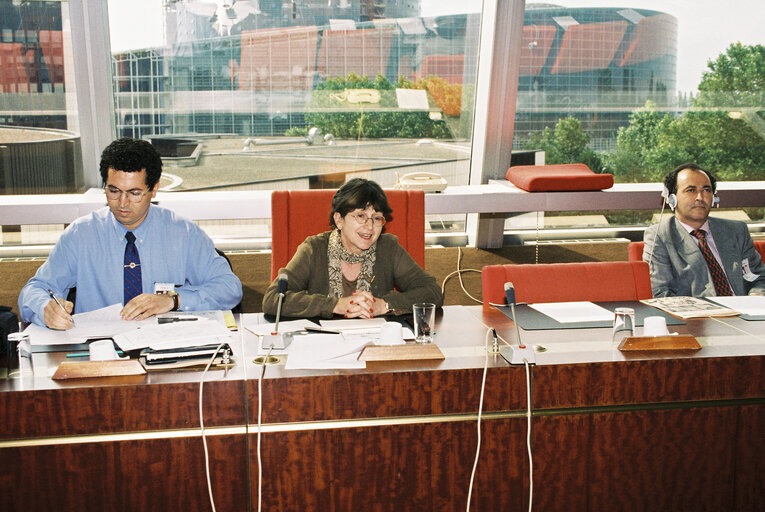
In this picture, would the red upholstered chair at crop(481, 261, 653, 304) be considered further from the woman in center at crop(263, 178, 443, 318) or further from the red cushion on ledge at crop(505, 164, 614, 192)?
the red cushion on ledge at crop(505, 164, 614, 192)

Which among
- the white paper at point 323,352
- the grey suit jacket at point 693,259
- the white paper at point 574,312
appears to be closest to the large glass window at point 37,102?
the white paper at point 323,352

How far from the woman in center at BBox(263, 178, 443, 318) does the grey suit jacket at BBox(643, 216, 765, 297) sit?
39.9 inches

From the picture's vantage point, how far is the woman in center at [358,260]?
287 cm

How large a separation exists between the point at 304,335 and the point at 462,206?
249 centimetres

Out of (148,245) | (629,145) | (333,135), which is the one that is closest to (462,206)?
(333,135)

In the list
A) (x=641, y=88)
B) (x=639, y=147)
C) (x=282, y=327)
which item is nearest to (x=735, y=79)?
(x=641, y=88)

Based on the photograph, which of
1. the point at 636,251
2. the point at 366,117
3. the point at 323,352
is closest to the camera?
the point at 323,352

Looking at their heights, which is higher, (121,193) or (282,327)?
(121,193)

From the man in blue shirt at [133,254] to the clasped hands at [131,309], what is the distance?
0.05 meters

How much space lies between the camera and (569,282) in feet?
9.71

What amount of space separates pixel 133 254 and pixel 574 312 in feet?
5.06

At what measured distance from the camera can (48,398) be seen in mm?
1919

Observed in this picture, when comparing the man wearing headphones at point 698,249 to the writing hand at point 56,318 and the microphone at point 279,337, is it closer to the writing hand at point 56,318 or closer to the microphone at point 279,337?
the microphone at point 279,337

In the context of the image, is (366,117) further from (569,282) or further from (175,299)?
(175,299)
